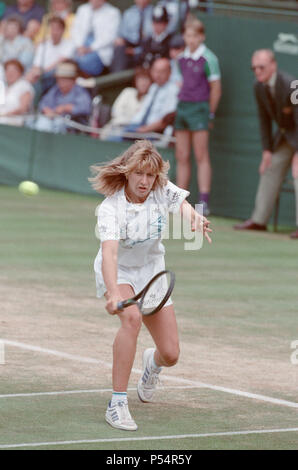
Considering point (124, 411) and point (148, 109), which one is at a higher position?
point (148, 109)

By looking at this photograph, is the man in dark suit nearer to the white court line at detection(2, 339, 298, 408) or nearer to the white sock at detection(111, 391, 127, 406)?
the white court line at detection(2, 339, 298, 408)

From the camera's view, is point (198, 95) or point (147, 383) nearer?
point (147, 383)

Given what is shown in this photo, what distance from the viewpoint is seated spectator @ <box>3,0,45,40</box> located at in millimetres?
21453

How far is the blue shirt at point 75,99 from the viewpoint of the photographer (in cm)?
1936

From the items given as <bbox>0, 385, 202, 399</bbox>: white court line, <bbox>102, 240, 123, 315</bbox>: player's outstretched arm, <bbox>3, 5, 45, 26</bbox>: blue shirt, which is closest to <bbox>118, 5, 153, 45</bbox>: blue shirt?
<bbox>3, 5, 45, 26</bbox>: blue shirt

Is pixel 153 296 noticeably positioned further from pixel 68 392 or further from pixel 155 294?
pixel 68 392

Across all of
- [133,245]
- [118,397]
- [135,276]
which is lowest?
[118,397]

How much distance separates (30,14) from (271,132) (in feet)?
27.2

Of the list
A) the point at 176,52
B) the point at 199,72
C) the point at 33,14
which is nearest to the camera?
the point at 199,72

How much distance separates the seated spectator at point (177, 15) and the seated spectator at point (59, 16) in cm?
280

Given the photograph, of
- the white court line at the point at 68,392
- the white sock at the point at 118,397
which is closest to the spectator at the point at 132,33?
the white court line at the point at 68,392

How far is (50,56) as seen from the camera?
20.5 meters

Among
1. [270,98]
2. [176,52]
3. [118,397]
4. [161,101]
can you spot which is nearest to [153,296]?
[118,397]
